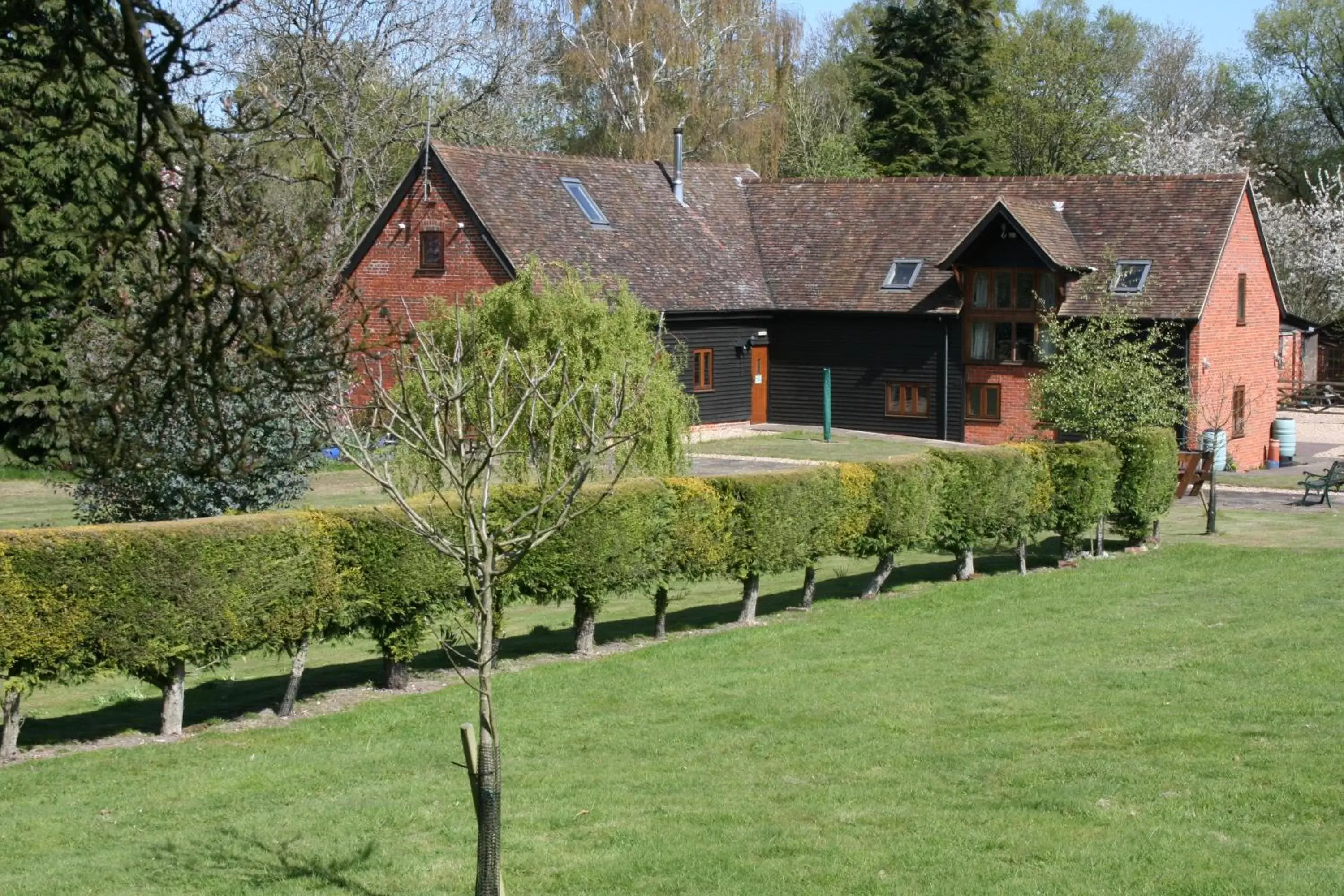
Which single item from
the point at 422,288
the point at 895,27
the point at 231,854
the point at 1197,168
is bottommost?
the point at 231,854

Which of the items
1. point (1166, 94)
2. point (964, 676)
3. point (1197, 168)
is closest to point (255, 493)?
point (964, 676)

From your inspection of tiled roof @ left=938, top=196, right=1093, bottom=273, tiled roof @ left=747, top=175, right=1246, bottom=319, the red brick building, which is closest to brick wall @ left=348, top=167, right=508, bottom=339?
the red brick building

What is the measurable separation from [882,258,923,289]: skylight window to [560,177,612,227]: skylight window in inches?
317

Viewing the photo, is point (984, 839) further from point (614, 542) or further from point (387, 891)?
point (614, 542)

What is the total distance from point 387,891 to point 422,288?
32312 millimetres

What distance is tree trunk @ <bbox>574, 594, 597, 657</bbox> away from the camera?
18.8m

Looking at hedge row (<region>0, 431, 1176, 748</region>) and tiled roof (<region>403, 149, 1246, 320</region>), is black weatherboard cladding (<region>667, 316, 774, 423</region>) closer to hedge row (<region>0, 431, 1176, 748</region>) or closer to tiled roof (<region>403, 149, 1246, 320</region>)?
tiled roof (<region>403, 149, 1246, 320</region>)

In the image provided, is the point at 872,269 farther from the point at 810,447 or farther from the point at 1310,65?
the point at 1310,65

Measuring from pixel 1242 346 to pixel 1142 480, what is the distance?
692 inches

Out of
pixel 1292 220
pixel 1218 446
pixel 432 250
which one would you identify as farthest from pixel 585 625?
pixel 1292 220

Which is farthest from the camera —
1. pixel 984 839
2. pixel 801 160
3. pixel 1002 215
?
pixel 801 160

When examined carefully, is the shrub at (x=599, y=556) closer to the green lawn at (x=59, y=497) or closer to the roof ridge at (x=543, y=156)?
the green lawn at (x=59, y=497)

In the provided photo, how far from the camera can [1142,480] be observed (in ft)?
85.8

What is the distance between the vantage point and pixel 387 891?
9.48 m
